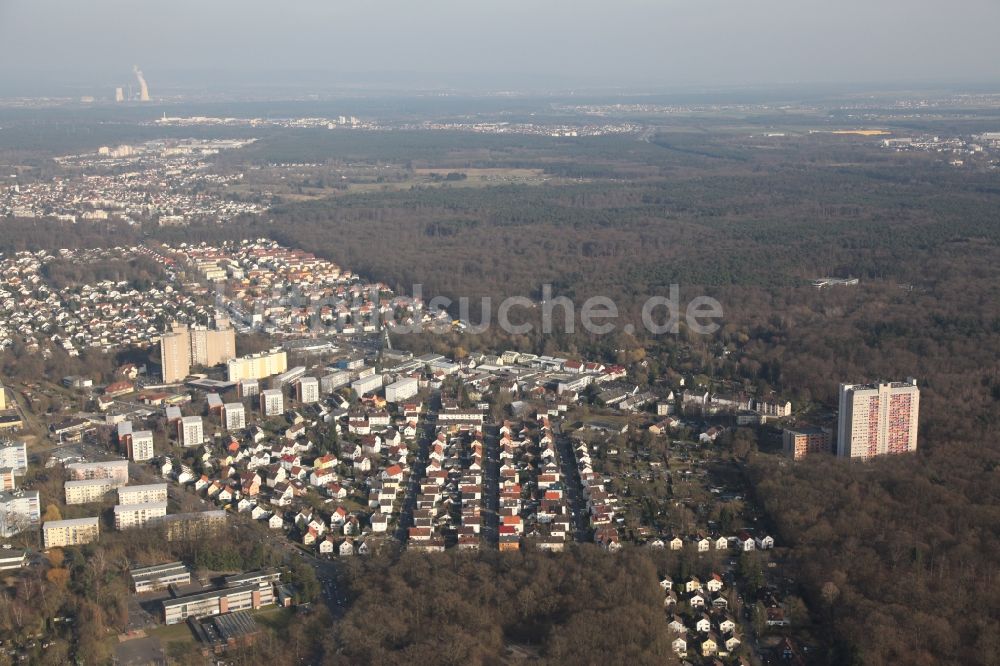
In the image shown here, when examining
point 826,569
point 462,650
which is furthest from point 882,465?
point 462,650

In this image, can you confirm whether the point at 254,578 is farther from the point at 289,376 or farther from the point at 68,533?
the point at 289,376

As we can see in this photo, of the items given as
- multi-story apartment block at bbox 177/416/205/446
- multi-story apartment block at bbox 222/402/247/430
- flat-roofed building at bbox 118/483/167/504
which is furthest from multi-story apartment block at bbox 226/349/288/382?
flat-roofed building at bbox 118/483/167/504

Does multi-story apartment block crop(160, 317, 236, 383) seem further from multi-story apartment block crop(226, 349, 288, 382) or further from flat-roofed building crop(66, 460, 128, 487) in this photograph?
flat-roofed building crop(66, 460, 128, 487)

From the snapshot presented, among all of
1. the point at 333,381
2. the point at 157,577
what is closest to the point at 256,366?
the point at 333,381

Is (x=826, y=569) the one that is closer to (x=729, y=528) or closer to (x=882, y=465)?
(x=729, y=528)

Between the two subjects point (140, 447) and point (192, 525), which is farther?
point (140, 447)
